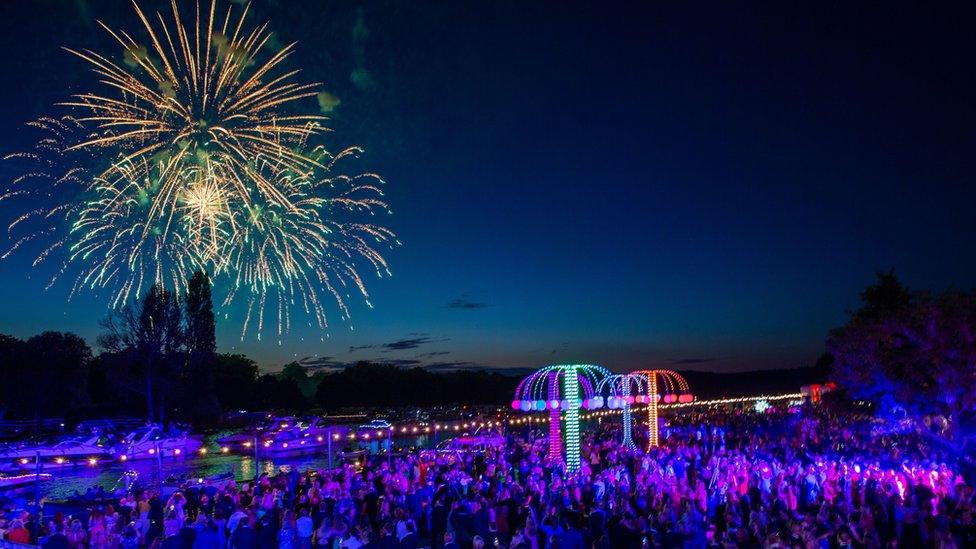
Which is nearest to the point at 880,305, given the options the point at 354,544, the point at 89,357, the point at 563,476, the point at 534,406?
the point at 534,406

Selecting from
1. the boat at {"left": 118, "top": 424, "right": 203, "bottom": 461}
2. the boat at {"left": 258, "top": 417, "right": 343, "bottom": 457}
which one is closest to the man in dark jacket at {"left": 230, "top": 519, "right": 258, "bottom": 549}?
the boat at {"left": 118, "top": 424, "right": 203, "bottom": 461}

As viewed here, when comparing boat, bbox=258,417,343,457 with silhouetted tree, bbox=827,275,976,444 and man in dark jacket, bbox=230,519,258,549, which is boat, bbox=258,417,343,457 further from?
man in dark jacket, bbox=230,519,258,549

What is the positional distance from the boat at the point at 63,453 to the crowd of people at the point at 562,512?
2192 cm

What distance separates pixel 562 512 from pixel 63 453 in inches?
1272

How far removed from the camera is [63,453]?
35469 mm

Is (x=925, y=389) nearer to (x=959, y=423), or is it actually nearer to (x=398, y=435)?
(x=959, y=423)

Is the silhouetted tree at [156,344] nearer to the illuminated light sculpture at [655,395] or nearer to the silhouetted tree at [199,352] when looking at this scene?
the silhouetted tree at [199,352]

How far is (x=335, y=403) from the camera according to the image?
400 feet

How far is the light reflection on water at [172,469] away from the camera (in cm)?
2883

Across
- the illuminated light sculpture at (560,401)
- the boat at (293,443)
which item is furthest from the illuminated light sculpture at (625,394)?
the boat at (293,443)

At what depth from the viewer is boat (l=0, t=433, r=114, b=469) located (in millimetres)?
33594

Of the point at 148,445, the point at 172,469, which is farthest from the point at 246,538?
the point at 148,445

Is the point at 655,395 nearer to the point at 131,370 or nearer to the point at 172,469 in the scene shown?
the point at 172,469

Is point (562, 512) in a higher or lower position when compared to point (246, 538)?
lower
